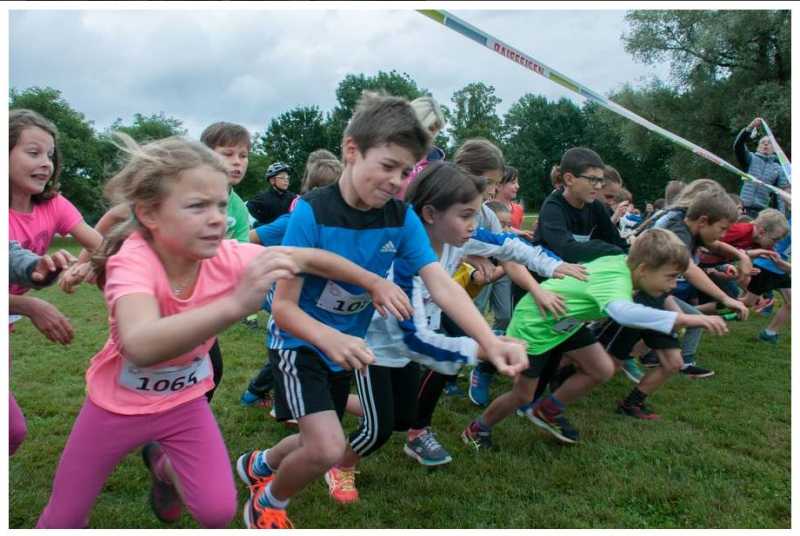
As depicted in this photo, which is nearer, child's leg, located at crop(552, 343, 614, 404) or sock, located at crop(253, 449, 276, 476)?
sock, located at crop(253, 449, 276, 476)

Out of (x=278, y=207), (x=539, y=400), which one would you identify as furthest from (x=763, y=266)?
(x=278, y=207)

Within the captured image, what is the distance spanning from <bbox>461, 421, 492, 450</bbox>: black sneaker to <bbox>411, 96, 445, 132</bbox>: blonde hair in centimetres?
A: 190

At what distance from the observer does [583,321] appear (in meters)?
3.86

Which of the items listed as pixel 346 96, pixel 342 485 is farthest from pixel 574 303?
pixel 346 96

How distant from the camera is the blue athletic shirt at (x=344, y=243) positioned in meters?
2.75

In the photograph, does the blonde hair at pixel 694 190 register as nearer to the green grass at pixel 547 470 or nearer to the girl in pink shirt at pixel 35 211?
the green grass at pixel 547 470

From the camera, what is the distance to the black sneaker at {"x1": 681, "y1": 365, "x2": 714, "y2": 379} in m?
5.93

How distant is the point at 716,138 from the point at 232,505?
29757 millimetres

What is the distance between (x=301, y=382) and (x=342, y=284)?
0.45m

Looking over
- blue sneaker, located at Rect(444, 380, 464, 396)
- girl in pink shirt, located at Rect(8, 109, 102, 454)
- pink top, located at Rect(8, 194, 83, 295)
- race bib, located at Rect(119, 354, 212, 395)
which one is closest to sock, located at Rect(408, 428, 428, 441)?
blue sneaker, located at Rect(444, 380, 464, 396)

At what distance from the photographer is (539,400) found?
4297mm

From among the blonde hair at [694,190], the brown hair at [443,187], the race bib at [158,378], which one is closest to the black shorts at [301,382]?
the race bib at [158,378]

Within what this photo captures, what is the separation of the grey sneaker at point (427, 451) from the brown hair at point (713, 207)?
2818 millimetres

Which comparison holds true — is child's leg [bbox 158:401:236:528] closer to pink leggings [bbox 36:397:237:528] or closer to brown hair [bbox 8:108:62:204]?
pink leggings [bbox 36:397:237:528]
